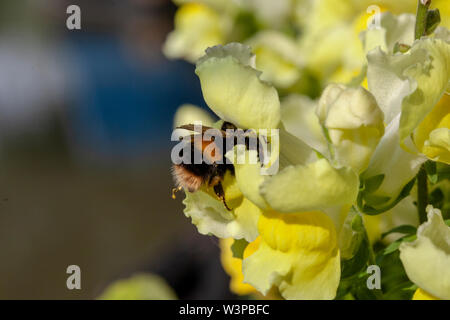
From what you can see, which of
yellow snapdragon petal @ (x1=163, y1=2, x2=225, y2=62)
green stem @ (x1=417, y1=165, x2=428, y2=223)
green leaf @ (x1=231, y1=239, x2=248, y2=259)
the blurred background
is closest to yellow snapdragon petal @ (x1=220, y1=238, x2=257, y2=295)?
green leaf @ (x1=231, y1=239, x2=248, y2=259)

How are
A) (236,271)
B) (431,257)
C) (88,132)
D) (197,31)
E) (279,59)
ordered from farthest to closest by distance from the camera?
(88,132), (197,31), (279,59), (236,271), (431,257)

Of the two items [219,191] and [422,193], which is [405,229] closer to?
[422,193]

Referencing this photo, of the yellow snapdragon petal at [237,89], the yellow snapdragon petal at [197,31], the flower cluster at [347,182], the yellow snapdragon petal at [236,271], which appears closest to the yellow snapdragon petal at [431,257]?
the flower cluster at [347,182]

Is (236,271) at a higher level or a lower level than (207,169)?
lower

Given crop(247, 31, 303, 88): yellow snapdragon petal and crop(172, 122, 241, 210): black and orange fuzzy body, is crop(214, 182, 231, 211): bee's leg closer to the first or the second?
crop(172, 122, 241, 210): black and orange fuzzy body

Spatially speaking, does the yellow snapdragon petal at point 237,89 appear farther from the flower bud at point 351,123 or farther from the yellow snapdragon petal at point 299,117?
the yellow snapdragon petal at point 299,117

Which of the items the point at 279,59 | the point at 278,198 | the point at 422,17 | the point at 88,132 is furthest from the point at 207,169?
the point at 88,132
